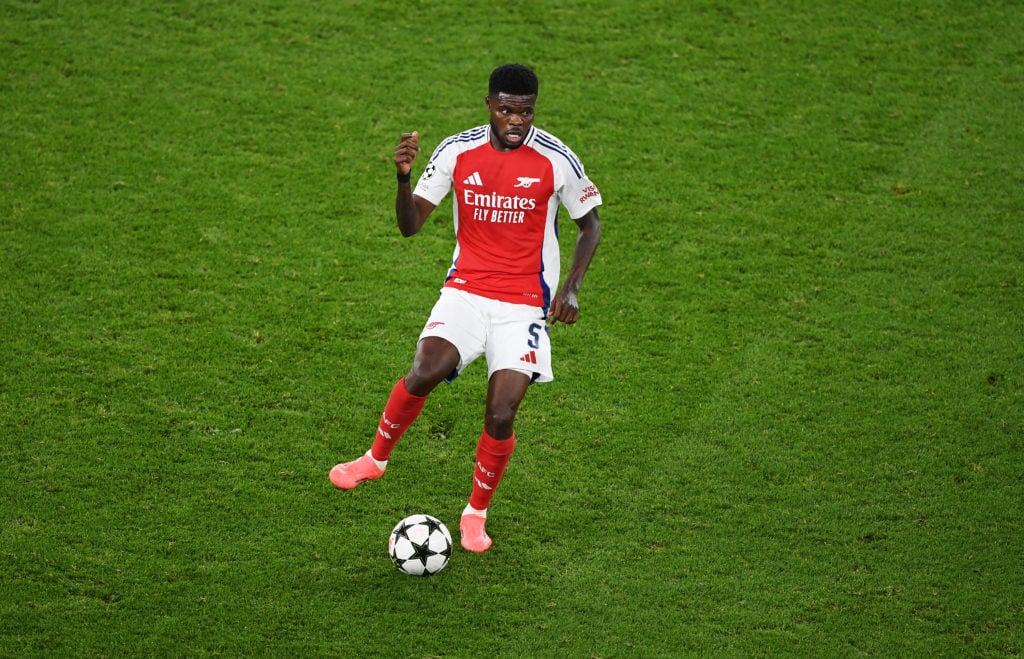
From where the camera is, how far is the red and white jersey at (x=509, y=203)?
639 centimetres

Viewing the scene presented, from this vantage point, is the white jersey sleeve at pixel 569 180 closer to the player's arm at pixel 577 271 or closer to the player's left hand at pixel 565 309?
the player's arm at pixel 577 271

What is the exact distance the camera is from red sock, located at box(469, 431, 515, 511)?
6148mm

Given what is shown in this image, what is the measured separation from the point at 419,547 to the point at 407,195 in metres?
1.95

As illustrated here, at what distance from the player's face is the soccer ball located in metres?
2.19

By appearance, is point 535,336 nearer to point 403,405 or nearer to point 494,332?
point 494,332

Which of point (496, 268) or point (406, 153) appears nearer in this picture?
point (406, 153)

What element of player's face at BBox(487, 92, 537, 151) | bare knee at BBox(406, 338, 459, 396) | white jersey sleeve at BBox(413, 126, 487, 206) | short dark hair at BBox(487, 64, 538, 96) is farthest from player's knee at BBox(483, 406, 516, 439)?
short dark hair at BBox(487, 64, 538, 96)

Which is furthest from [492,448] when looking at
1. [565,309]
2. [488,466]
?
[565,309]

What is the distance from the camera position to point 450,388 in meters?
7.59

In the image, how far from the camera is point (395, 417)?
21.1 ft

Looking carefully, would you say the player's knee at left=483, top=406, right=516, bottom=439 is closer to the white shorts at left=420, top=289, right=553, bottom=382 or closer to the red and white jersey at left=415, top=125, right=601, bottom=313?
the white shorts at left=420, top=289, right=553, bottom=382

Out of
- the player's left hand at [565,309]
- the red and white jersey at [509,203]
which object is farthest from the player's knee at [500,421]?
the red and white jersey at [509,203]

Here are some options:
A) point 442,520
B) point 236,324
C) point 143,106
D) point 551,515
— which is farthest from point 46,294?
point 551,515

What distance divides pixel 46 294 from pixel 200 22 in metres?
3.84
